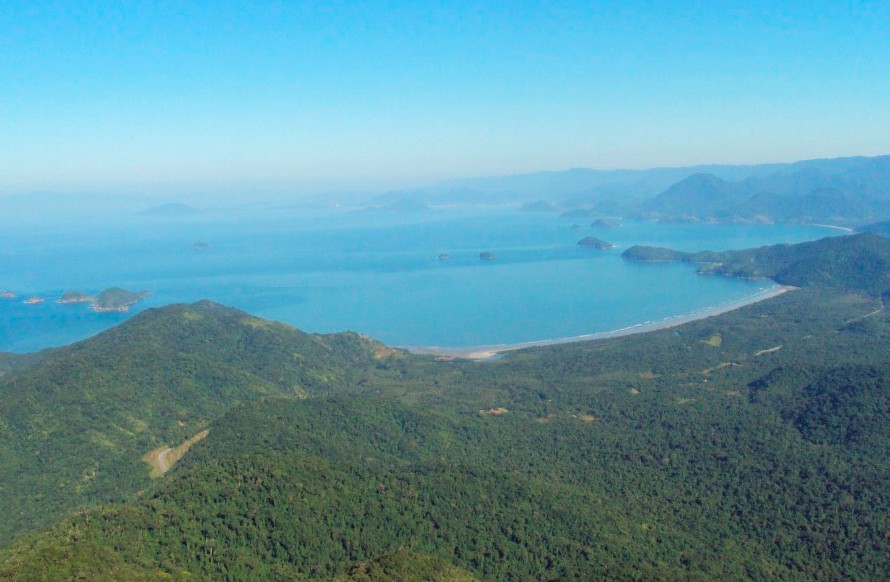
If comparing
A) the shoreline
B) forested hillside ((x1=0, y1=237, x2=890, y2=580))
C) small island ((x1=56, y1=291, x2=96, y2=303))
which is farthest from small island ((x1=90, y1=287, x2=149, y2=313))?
the shoreline

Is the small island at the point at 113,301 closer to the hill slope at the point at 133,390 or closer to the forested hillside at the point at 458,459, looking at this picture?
the hill slope at the point at 133,390

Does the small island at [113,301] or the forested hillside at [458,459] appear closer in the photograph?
the forested hillside at [458,459]

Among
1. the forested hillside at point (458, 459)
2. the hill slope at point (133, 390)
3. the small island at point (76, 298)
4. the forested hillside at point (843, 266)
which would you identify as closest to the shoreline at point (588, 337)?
the forested hillside at point (458, 459)

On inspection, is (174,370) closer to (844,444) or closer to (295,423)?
(295,423)

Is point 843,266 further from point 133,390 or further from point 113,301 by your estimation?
point 113,301

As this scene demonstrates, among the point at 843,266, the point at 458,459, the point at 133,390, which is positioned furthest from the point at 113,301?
the point at 843,266

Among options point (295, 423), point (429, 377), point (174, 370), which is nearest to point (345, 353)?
point (429, 377)

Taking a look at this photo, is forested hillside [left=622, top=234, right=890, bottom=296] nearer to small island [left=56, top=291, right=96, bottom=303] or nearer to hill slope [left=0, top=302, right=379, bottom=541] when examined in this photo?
hill slope [left=0, top=302, right=379, bottom=541]
